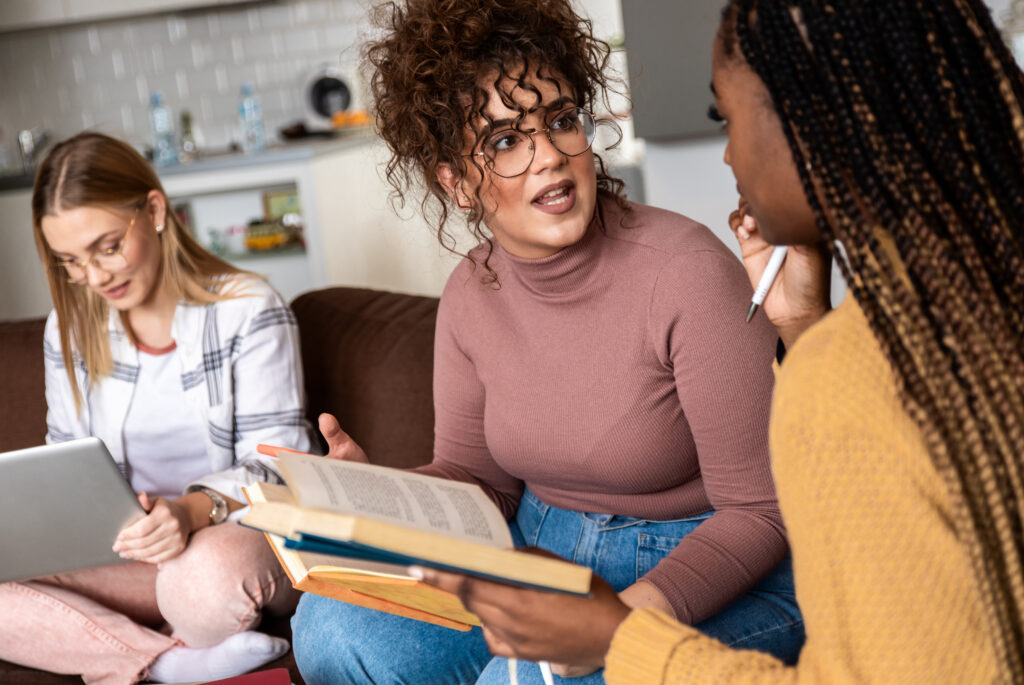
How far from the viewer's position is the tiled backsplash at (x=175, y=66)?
4578 millimetres

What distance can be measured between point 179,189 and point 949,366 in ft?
11.1

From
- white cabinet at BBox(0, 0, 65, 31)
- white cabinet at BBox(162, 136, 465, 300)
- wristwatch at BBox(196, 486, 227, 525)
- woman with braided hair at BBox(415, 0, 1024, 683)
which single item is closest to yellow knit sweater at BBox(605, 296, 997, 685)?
woman with braided hair at BBox(415, 0, 1024, 683)

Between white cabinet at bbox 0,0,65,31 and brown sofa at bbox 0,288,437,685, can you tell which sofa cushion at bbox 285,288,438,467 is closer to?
brown sofa at bbox 0,288,437,685

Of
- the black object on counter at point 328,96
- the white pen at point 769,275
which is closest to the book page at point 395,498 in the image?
the white pen at point 769,275

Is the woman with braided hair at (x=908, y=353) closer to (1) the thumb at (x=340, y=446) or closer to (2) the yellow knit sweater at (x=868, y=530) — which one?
(2) the yellow knit sweater at (x=868, y=530)

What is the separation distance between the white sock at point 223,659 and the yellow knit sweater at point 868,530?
1020 mm

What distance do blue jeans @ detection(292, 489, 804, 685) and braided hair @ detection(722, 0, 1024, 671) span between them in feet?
1.70

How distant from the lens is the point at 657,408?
1.25m

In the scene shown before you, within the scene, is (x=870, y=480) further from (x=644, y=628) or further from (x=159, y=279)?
(x=159, y=279)

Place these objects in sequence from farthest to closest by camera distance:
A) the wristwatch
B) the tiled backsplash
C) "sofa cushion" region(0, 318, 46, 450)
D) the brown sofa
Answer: the tiled backsplash, "sofa cushion" region(0, 318, 46, 450), the brown sofa, the wristwatch

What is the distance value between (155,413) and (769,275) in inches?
46.9

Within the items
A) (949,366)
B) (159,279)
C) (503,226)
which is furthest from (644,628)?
(159,279)

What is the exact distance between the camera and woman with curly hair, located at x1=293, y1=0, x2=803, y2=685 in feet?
3.85

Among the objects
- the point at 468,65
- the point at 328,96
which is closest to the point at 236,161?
the point at 328,96
